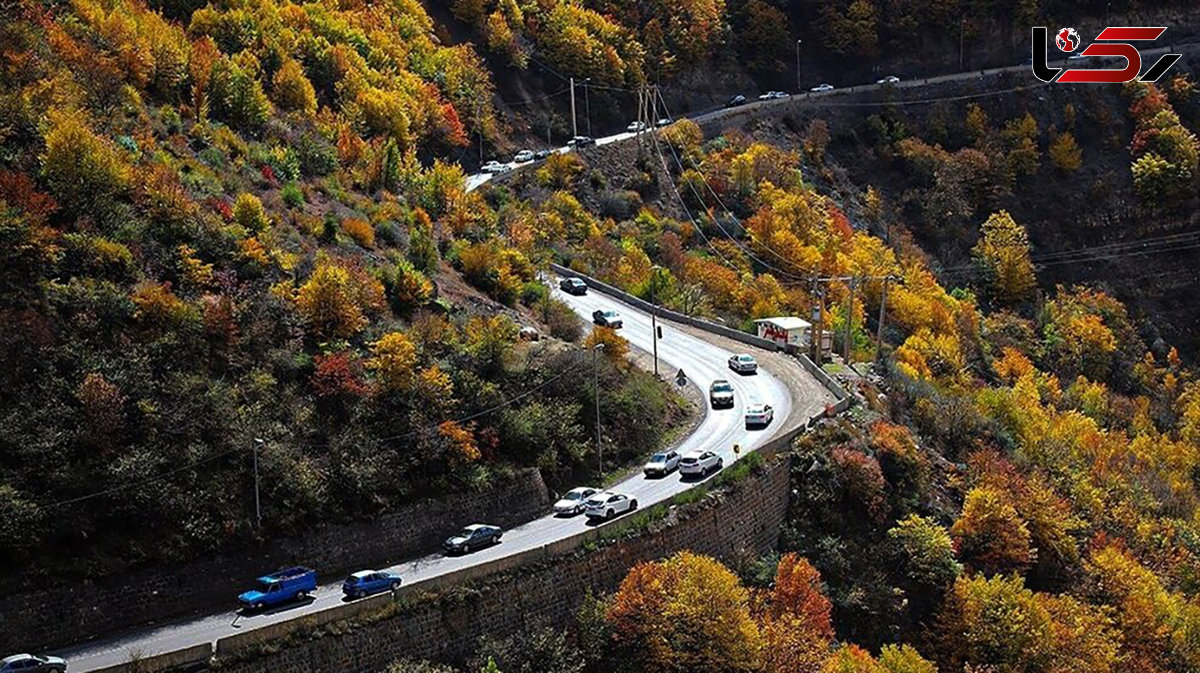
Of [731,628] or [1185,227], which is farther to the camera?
[1185,227]

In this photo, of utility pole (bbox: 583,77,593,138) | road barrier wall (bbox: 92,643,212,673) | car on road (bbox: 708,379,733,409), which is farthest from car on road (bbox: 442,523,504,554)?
utility pole (bbox: 583,77,593,138)

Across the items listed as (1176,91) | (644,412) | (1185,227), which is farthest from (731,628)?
(1176,91)

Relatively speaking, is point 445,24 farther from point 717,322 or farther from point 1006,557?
point 1006,557

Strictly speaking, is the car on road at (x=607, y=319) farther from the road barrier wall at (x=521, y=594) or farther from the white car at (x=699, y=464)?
the road barrier wall at (x=521, y=594)

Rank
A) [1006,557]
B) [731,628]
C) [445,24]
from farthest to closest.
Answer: [445,24], [1006,557], [731,628]

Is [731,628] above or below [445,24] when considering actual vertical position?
below

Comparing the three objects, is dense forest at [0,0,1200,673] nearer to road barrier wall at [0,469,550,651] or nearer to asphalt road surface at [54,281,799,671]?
road barrier wall at [0,469,550,651]

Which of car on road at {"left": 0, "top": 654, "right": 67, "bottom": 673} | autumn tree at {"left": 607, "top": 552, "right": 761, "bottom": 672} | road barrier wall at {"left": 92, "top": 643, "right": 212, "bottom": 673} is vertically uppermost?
car on road at {"left": 0, "top": 654, "right": 67, "bottom": 673}

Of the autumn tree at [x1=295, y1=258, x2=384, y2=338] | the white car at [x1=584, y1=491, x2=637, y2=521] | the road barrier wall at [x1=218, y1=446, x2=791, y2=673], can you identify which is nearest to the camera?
the road barrier wall at [x1=218, y1=446, x2=791, y2=673]
